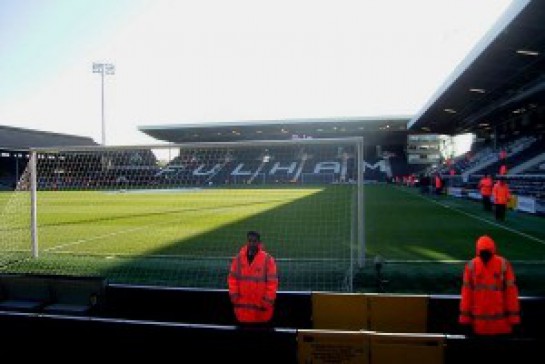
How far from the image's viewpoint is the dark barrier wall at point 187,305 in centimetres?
658

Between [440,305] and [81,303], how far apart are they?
16.2ft

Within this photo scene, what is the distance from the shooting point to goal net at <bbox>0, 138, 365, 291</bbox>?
11.1 metres

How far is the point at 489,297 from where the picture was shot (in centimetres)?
563

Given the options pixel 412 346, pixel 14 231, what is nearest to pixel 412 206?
pixel 14 231

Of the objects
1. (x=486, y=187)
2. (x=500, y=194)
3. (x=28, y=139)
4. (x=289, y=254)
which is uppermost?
(x=28, y=139)

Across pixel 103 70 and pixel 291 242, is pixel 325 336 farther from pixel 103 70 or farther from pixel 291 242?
pixel 103 70

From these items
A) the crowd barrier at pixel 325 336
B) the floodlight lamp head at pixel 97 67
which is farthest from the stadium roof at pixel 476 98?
the crowd barrier at pixel 325 336

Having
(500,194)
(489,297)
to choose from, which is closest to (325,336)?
(489,297)

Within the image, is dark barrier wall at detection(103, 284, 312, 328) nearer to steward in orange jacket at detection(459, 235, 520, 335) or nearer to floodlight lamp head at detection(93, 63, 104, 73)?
steward in orange jacket at detection(459, 235, 520, 335)

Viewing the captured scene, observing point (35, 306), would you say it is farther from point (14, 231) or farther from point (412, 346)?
point (14, 231)

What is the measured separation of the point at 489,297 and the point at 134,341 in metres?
3.77

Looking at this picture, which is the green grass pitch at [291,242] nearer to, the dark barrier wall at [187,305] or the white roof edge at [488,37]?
the dark barrier wall at [187,305]

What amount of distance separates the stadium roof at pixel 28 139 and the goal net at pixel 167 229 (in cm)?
3532

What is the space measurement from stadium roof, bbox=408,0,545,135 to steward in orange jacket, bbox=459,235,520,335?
12.5 meters
